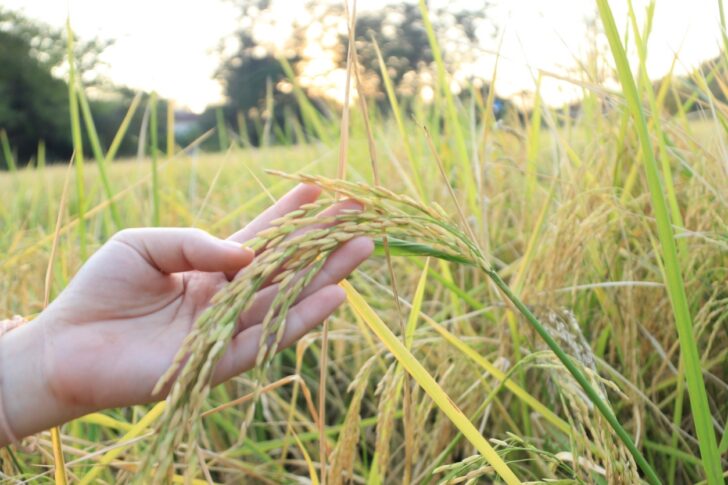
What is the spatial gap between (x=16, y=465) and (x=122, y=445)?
27 centimetres

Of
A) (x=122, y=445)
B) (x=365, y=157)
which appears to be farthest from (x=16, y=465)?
(x=365, y=157)

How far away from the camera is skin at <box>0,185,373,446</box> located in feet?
2.55

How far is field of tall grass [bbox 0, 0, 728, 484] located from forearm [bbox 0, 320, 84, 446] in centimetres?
2

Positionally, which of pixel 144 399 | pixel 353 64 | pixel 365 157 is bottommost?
pixel 144 399

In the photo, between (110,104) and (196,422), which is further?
(110,104)

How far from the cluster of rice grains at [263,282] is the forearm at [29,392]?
1.18 ft

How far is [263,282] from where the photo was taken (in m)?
0.55

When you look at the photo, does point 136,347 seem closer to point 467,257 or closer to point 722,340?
point 467,257

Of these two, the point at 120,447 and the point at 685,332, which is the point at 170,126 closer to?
the point at 120,447

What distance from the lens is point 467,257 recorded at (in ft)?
1.94

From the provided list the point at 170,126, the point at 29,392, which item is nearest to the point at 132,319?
the point at 29,392

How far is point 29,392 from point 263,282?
1.43 feet

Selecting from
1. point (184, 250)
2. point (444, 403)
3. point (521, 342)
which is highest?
point (184, 250)

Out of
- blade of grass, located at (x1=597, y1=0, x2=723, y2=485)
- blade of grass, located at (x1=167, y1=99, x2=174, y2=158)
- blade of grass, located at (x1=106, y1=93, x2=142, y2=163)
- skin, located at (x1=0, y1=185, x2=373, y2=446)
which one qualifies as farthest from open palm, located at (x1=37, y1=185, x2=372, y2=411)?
blade of grass, located at (x1=167, y1=99, x2=174, y2=158)
